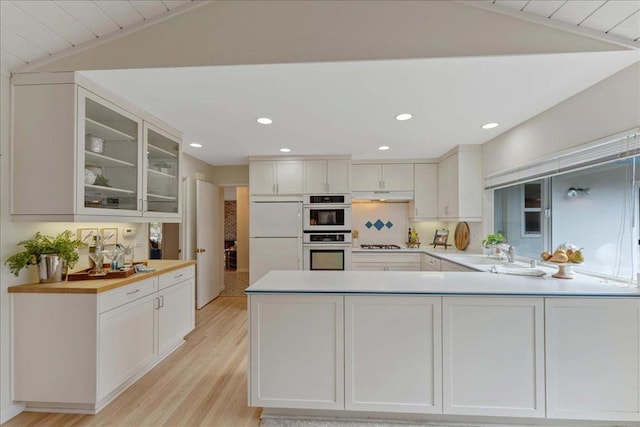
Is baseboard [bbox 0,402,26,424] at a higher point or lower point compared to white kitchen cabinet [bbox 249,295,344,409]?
lower

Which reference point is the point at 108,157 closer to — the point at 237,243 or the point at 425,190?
the point at 425,190

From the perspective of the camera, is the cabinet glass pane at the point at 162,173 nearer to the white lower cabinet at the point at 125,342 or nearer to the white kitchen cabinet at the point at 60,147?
the white kitchen cabinet at the point at 60,147

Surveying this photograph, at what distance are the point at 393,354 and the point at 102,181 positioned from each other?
2489mm

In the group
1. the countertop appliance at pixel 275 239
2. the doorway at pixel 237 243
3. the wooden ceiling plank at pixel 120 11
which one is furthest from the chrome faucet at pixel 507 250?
the doorway at pixel 237 243

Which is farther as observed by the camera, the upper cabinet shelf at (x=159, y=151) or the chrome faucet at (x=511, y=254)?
the chrome faucet at (x=511, y=254)

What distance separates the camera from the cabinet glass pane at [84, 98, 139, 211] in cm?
209

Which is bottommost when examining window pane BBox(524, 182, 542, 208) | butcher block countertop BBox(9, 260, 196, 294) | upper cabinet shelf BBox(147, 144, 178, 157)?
butcher block countertop BBox(9, 260, 196, 294)

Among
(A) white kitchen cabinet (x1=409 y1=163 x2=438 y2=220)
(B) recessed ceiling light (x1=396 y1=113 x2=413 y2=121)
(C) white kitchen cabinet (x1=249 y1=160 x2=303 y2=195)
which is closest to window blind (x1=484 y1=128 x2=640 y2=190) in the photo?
(A) white kitchen cabinet (x1=409 y1=163 x2=438 y2=220)

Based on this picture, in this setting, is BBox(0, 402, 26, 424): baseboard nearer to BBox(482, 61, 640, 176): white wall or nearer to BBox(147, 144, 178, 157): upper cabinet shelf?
BBox(147, 144, 178, 157): upper cabinet shelf

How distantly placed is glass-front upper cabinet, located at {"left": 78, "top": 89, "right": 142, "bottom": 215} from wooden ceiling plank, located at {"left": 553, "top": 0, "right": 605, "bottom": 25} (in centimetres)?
309

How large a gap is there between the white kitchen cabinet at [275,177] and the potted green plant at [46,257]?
7.91 feet

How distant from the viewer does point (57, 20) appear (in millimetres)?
1728

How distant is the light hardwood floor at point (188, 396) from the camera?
1882mm

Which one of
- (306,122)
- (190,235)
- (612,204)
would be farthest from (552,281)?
(190,235)
